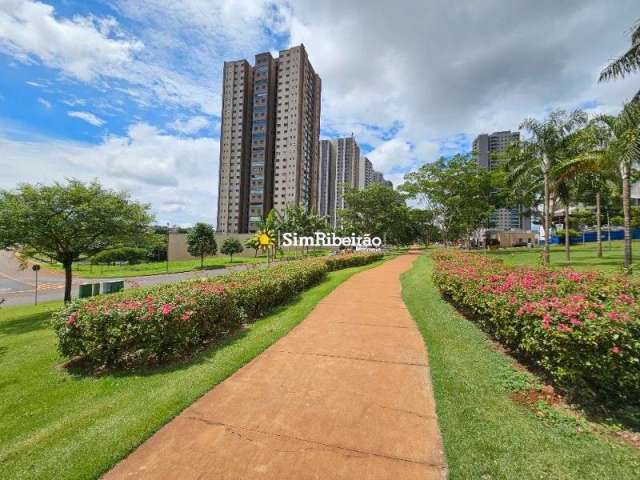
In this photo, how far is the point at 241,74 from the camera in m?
82.2

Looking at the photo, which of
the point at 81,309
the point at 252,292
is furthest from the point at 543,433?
the point at 81,309

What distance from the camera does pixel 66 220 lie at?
12273mm

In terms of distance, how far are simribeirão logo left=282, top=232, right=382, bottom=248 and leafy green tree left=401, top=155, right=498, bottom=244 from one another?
10.8 metres

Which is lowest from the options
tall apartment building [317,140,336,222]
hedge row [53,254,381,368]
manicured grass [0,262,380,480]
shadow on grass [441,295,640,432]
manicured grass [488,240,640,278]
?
manicured grass [0,262,380,480]

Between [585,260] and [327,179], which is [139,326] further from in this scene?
[327,179]

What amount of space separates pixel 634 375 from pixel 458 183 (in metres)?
29.7

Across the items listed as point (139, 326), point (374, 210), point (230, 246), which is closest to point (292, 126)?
point (230, 246)

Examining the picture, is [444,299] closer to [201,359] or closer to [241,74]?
[201,359]

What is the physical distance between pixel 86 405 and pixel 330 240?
139 feet

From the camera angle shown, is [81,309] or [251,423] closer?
[251,423]

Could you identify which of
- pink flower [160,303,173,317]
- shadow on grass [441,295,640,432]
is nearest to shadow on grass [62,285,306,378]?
pink flower [160,303,173,317]

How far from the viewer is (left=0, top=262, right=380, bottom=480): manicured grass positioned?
2.85 m

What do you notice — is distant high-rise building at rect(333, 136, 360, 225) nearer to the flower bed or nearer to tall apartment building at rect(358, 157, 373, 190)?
tall apartment building at rect(358, 157, 373, 190)

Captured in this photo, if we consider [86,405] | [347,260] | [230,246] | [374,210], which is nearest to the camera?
[86,405]
